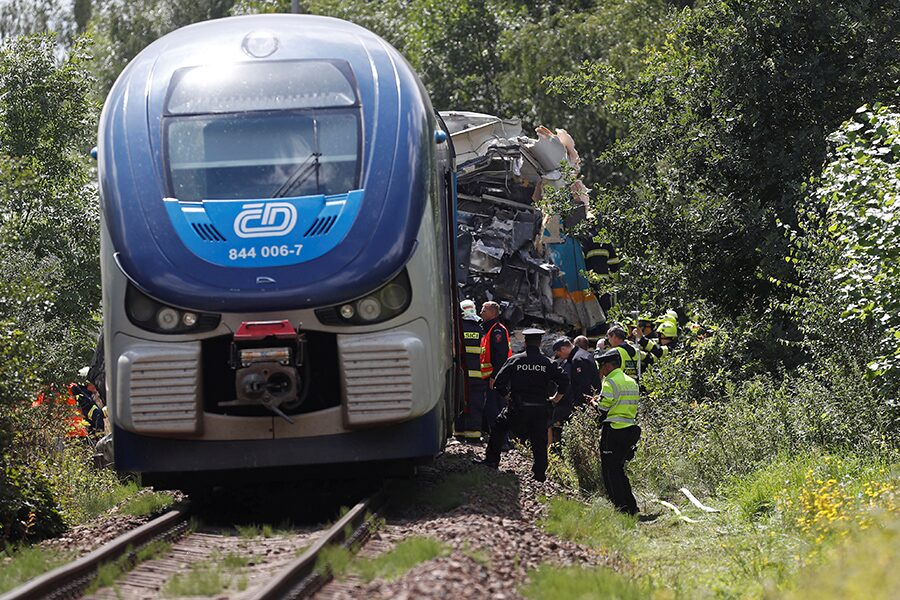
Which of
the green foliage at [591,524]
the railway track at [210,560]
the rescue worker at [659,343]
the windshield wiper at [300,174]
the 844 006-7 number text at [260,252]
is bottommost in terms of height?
the green foliage at [591,524]

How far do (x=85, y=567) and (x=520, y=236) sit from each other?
14.5 m

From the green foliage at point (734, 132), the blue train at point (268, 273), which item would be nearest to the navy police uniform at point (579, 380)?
the green foliage at point (734, 132)

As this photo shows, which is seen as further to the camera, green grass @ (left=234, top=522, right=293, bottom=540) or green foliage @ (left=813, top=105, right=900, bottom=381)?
green foliage @ (left=813, top=105, right=900, bottom=381)

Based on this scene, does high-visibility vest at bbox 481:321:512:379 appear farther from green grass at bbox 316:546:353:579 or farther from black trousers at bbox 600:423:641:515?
green grass at bbox 316:546:353:579

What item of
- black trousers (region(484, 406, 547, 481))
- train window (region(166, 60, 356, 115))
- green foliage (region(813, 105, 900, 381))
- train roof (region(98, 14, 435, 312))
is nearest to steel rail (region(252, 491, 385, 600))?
train roof (region(98, 14, 435, 312))

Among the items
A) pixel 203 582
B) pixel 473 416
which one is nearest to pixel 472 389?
pixel 473 416

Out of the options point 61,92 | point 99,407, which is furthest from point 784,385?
point 61,92

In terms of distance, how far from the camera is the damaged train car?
21016 mm

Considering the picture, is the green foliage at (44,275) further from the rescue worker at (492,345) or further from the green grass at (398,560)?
the rescue worker at (492,345)

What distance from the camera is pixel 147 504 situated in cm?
1095

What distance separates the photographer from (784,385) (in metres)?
14.2

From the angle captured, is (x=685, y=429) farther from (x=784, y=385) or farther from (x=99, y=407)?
(x=99, y=407)

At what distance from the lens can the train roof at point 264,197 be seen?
31.6 ft

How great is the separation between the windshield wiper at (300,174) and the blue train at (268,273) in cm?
1
